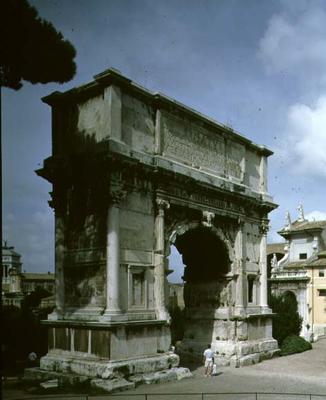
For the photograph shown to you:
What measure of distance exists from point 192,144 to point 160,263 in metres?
5.08

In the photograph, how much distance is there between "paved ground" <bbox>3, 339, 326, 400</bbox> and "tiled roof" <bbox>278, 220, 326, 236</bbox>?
1991cm

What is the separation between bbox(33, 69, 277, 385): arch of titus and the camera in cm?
1528

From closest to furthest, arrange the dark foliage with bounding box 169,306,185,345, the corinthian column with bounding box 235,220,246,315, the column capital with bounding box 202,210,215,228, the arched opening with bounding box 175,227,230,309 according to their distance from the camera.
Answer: the column capital with bounding box 202,210,215,228, the corinthian column with bounding box 235,220,246,315, the arched opening with bounding box 175,227,230,309, the dark foliage with bounding box 169,306,185,345

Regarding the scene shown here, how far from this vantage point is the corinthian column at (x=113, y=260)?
15.0m

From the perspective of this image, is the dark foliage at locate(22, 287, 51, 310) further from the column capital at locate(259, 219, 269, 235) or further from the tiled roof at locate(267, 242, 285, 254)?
the column capital at locate(259, 219, 269, 235)

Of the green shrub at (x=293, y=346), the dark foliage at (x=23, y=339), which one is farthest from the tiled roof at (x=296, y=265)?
the dark foliage at (x=23, y=339)

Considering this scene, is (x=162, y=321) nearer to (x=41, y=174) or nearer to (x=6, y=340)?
(x=41, y=174)

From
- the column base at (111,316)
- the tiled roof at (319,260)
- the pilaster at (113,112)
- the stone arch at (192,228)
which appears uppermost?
the pilaster at (113,112)

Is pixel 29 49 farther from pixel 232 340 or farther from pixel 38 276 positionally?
pixel 38 276

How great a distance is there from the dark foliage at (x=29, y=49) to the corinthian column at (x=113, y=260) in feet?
13.5

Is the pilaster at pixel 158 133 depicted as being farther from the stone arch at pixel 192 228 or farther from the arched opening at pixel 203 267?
the arched opening at pixel 203 267

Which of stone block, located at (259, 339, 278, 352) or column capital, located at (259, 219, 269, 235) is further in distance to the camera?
column capital, located at (259, 219, 269, 235)

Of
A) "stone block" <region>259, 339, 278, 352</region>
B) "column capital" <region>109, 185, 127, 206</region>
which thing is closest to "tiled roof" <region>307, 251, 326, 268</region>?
"stone block" <region>259, 339, 278, 352</region>

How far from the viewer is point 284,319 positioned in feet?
87.4
